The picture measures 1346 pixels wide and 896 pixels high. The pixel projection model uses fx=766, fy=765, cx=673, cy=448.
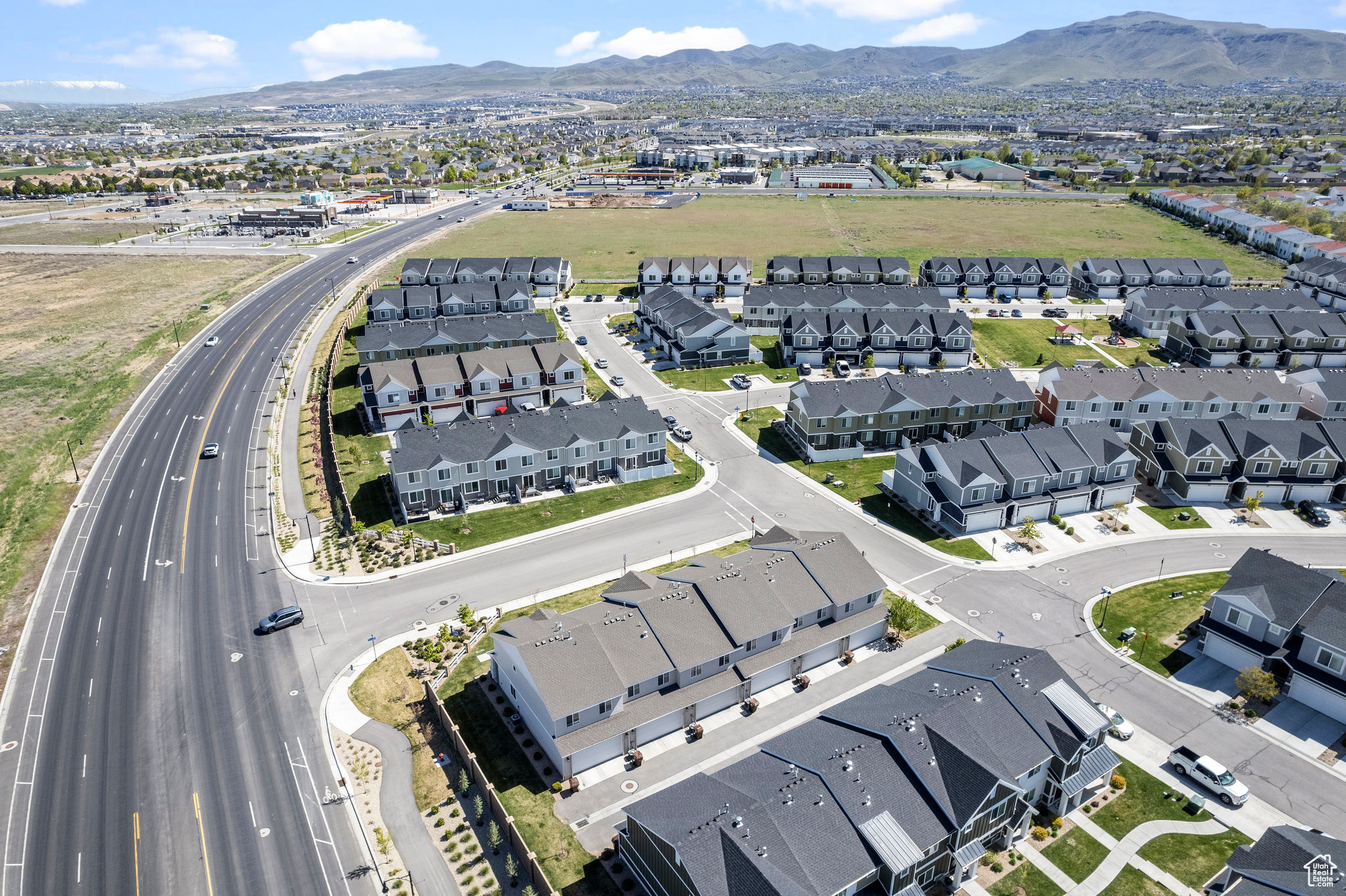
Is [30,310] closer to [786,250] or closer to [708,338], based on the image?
[708,338]

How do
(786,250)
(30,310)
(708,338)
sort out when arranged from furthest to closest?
(786,250) < (30,310) < (708,338)

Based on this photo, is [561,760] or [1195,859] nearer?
[1195,859]

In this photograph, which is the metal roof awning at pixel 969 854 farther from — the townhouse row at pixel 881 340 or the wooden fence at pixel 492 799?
the townhouse row at pixel 881 340

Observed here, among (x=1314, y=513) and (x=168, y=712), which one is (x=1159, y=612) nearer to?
(x=1314, y=513)

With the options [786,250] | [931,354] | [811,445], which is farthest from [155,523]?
[786,250]

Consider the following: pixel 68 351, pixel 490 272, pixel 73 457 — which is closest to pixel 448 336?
pixel 490 272

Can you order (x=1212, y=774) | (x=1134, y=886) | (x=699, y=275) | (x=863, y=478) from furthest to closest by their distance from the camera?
(x=699, y=275) < (x=863, y=478) < (x=1212, y=774) < (x=1134, y=886)
